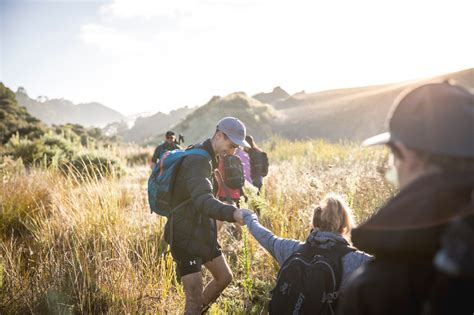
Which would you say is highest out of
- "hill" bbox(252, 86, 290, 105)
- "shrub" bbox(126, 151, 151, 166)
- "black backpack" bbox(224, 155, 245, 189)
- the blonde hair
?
"hill" bbox(252, 86, 290, 105)

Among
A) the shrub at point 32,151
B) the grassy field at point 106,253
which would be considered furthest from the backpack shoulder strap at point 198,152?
the shrub at point 32,151

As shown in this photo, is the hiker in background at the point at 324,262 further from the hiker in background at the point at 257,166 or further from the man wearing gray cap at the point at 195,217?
the hiker in background at the point at 257,166

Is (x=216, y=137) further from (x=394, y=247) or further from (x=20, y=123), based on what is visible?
(x=20, y=123)

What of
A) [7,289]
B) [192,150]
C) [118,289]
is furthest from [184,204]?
[7,289]

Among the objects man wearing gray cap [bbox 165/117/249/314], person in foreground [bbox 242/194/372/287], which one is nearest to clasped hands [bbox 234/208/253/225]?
person in foreground [bbox 242/194/372/287]

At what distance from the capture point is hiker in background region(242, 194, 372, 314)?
2359mm

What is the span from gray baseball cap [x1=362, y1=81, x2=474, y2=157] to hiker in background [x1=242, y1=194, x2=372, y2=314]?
1.42 m

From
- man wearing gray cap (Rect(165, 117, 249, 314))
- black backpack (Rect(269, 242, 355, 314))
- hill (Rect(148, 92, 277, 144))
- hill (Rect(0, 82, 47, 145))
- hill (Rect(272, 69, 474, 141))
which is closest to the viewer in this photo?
black backpack (Rect(269, 242, 355, 314))

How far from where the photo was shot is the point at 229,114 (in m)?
37.8

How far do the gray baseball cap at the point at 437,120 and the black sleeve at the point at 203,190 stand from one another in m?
1.69

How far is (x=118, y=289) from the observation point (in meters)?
3.39

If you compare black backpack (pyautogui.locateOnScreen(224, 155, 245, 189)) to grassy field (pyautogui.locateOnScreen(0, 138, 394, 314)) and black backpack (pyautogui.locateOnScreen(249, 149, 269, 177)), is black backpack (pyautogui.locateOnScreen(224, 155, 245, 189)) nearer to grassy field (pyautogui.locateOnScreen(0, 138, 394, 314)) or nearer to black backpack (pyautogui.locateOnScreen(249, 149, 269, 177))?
grassy field (pyautogui.locateOnScreen(0, 138, 394, 314))

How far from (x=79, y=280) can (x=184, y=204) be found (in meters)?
1.49

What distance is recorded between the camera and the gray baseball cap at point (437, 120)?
3.64 ft
